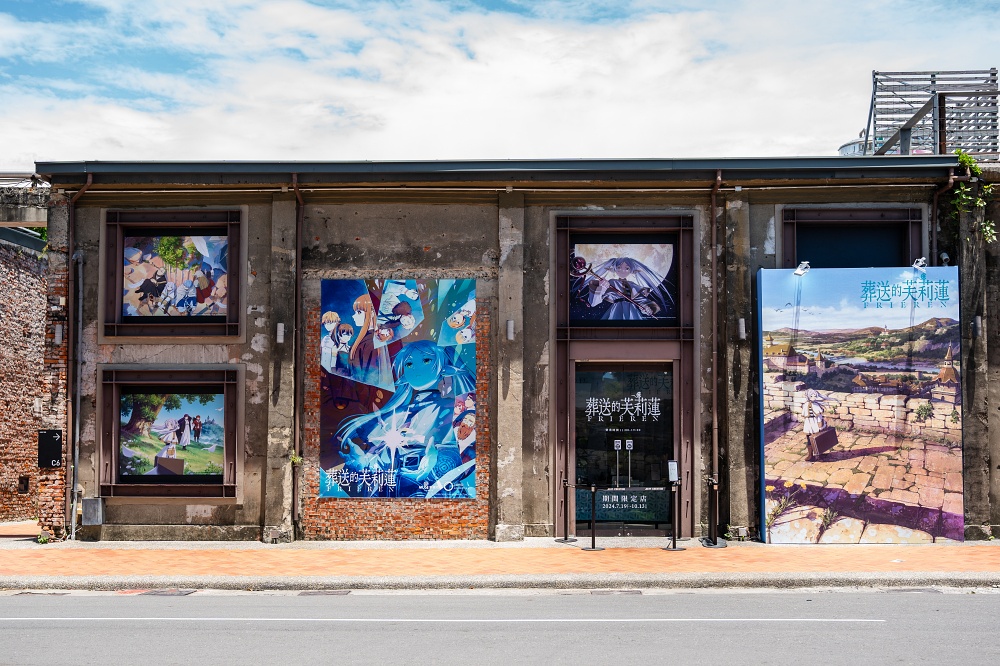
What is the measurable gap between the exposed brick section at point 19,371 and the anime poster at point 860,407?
16.1 meters

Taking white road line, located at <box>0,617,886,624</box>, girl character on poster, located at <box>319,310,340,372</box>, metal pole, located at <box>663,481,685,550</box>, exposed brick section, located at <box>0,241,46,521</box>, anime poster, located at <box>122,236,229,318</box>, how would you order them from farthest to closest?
exposed brick section, located at <box>0,241,46,521</box>, anime poster, located at <box>122,236,229,318</box>, girl character on poster, located at <box>319,310,340,372</box>, metal pole, located at <box>663,481,685,550</box>, white road line, located at <box>0,617,886,624</box>

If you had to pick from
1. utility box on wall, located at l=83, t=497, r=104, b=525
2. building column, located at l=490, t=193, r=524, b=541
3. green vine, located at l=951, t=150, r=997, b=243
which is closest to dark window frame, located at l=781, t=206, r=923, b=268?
green vine, located at l=951, t=150, r=997, b=243

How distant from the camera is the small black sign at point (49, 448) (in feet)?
52.6

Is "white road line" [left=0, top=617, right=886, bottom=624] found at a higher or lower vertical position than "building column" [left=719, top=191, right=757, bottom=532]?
lower

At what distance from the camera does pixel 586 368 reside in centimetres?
1623

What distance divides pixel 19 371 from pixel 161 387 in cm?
781

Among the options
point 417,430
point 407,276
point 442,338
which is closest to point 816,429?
point 442,338

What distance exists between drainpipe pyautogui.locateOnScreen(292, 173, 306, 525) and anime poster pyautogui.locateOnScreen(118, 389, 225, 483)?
1261mm

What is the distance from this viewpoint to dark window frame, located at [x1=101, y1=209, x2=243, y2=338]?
16.3 metres

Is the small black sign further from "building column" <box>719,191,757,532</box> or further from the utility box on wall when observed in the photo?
"building column" <box>719,191,757,532</box>

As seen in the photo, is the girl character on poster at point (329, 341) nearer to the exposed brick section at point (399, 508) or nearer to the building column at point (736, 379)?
the exposed brick section at point (399, 508)

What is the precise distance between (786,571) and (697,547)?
242cm

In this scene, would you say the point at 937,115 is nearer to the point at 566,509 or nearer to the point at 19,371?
the point at 566,509

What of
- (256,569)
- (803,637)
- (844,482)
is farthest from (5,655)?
(844,482)
